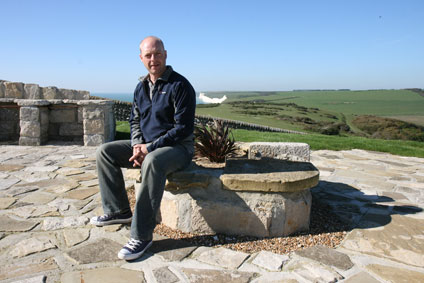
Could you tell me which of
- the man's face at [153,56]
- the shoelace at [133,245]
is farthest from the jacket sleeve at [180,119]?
the shoelace at [133,245]

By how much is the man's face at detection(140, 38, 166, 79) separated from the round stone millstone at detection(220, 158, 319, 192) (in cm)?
116

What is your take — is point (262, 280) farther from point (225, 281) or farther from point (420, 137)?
point (420, 137)

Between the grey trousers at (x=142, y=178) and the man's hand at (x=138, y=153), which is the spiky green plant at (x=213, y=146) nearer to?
the grey trousers at (x=142, y=178)

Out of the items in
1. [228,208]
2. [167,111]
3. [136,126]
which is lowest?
[228,208]

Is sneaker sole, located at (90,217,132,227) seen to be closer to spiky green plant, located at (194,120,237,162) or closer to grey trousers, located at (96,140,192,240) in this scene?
grey trousers, located at (96,140,192,240)

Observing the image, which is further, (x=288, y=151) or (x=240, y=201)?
(x=288, y=151)

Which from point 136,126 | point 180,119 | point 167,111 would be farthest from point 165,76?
point 136,126

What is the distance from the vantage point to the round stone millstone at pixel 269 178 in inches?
105

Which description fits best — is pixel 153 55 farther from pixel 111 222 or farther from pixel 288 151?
pixel 288 151

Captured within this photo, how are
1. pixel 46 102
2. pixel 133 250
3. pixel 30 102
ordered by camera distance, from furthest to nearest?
1. pixel 46 102
2. pixel 30 102
3. pixel 133 250

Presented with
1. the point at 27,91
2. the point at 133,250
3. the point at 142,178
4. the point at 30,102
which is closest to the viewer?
the point at 133,250

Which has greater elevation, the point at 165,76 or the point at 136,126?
Result: the point at 165,76

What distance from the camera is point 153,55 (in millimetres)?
2746

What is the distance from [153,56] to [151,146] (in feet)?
2.68
